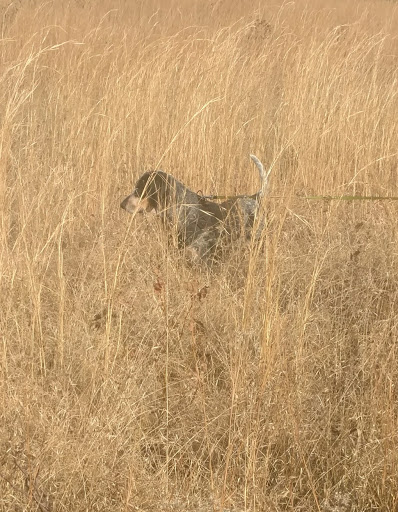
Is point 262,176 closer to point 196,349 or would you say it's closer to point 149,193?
point 149,193

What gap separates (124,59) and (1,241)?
333 centimetres

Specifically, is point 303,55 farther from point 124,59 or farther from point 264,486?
point 264,486

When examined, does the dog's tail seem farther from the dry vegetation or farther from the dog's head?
the dog's head

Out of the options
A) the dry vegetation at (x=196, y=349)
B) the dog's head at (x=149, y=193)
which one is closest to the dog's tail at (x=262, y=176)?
the dry vegetation at (x=196, y=349)

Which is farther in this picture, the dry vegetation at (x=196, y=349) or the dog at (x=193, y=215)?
the dog at (x=193, y=215)

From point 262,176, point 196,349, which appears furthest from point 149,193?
point 196,349

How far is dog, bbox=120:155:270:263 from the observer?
312 centimetres

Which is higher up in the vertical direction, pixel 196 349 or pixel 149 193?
pixel 149 193

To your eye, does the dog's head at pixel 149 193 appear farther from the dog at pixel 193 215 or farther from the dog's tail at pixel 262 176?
the dog's tail at pixel 262 176

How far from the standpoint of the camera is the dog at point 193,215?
3123 millimetres

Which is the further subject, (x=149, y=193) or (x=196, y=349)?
(x=149, y=193)

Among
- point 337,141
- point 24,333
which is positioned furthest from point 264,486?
point 337,141

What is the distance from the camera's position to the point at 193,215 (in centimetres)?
329

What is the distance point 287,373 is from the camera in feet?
7.00
